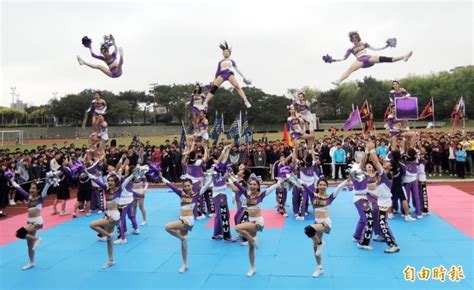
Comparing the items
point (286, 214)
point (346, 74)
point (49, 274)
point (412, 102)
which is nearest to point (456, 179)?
point (412, 102)

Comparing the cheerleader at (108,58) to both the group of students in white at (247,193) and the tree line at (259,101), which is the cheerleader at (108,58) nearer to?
the group of students in white at (247,193)

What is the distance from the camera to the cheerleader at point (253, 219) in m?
7.35

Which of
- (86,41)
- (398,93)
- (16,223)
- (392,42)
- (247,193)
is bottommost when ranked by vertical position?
(16,223)

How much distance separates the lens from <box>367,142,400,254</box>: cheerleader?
855cm

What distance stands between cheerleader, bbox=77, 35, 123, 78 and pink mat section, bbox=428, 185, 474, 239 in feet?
32.7

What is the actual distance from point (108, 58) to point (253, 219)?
5490 millimetres

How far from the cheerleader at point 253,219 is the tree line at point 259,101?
49291 mm

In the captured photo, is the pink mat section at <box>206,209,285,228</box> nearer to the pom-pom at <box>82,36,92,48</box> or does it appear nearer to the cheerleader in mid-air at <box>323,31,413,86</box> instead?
the cheerleader in mid-air at <box>323,31,413,86</box>

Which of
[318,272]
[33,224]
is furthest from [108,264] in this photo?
[318,272]

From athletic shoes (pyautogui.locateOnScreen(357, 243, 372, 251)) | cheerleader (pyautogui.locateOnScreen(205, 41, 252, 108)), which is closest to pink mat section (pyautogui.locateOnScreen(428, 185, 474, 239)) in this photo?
athletic shoes (pyautogui.locateOnScreen(357, 243, 372, 251))

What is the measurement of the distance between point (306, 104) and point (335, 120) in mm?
60194

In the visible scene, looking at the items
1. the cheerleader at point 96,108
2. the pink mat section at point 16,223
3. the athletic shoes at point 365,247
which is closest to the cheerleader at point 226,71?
the cheerleader at point 96,108

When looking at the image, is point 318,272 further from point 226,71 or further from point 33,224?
point 33,224

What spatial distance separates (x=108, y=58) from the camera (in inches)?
374
